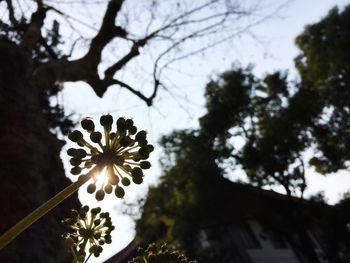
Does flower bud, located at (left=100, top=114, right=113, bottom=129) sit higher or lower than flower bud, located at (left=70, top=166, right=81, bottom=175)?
higher

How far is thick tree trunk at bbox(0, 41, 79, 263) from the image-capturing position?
2471mm

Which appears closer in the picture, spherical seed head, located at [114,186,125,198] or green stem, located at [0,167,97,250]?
green stem, located at [0,167,97,250]

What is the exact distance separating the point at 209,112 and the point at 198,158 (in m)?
2.69

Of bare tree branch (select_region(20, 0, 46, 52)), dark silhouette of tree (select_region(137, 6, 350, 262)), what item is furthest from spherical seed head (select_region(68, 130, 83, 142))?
dark silhouette of tree (select_region(137, 6, 350, 262))

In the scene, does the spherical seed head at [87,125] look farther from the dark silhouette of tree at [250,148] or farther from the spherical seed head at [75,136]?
the dark silhouette of tree at [250,148]

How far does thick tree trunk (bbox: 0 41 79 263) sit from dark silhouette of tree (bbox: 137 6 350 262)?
33.7 ft

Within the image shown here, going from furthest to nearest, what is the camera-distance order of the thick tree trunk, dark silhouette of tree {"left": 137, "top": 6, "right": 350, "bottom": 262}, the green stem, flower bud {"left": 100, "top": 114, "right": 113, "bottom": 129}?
dark silhouette of tree {"left": 137, "top": 6, "right": 350, "bottom": 262}
the thick tree trunk
flower bud {"left": 100, "top": 114, "right": 113, "bottom": 129}
the green stem

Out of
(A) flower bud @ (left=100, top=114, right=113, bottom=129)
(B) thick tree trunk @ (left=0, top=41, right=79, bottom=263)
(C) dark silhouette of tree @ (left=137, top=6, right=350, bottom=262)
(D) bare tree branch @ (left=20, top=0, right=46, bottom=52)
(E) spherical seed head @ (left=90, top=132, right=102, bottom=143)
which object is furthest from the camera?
(C) dark silhouette of tree @ (left=137, top=6, right=350, bottom=262)

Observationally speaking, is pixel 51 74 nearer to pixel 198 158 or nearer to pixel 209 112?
pixel 198 158

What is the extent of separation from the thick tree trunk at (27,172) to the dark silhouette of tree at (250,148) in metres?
10.3

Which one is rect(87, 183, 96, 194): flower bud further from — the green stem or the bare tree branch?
the bare tree branch

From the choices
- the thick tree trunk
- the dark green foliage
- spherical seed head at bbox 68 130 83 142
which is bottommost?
Result: the dark green foliage

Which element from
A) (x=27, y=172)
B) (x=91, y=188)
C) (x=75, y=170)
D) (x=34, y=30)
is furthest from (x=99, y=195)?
(x=34, y=30)

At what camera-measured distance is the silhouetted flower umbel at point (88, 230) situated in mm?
1873
